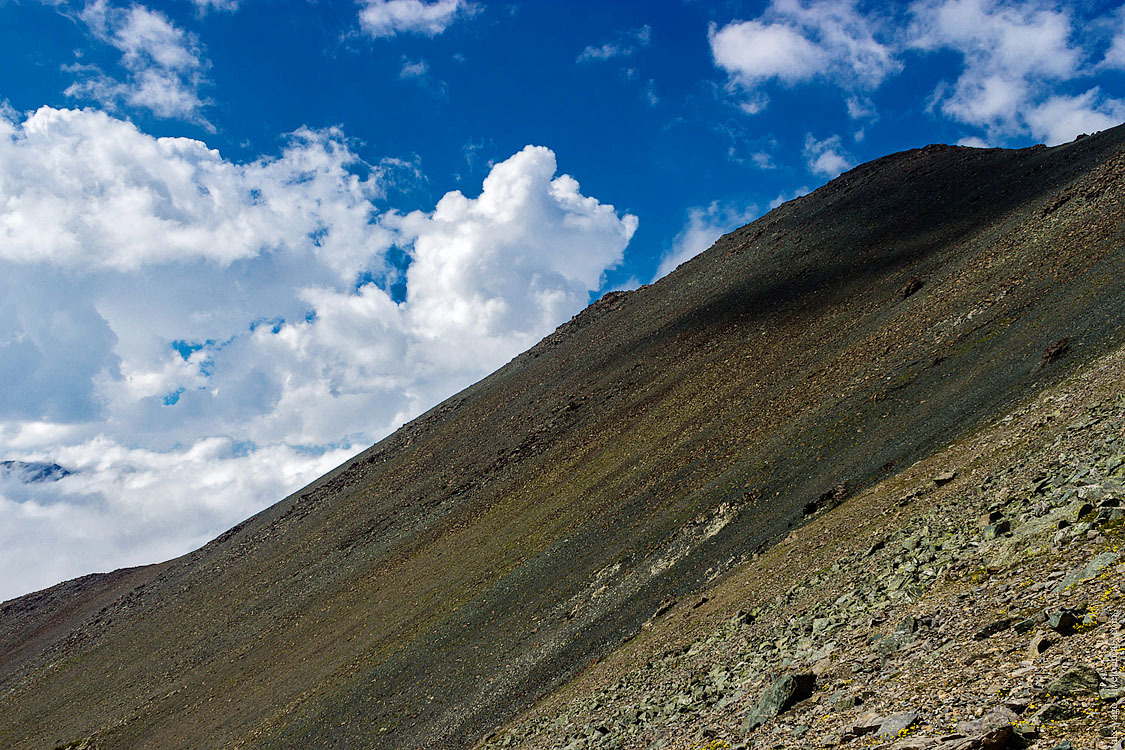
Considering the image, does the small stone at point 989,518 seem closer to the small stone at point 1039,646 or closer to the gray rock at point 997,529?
the gray rock at point 997,529

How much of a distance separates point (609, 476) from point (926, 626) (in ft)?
141

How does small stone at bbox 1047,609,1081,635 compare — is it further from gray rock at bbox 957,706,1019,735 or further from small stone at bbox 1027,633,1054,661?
gray rock at bbox 957,706,1019,735

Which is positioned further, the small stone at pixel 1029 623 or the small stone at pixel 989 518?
the small stone at pixel 989 518

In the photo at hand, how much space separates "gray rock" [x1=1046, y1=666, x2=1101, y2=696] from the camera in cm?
886

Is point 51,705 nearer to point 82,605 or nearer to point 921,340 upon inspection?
point 82,605

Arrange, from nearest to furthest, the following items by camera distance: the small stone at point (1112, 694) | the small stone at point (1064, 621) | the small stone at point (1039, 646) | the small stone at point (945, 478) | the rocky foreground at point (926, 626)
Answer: the small stone at point (1112, 694)
the rocky foreground at point (926, 626)
the small stone at point (1039, 646)
the small stone at point (1064, 621)
the small stone at point (945, 478)

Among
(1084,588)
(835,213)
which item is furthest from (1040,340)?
(835,213)

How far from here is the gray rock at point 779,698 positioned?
1354 cm

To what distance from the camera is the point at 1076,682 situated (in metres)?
9.03

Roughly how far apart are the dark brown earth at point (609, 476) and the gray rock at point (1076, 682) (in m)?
23.8

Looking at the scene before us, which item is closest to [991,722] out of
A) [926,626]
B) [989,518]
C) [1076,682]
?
[1076,682]

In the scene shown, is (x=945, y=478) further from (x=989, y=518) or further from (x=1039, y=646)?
(x=1039, y=646)

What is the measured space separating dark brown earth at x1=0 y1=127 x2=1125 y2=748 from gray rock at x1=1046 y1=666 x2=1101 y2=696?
23.8 m

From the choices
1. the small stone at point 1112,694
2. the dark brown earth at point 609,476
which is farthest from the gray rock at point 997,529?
the dark brown earth at point 609,476
